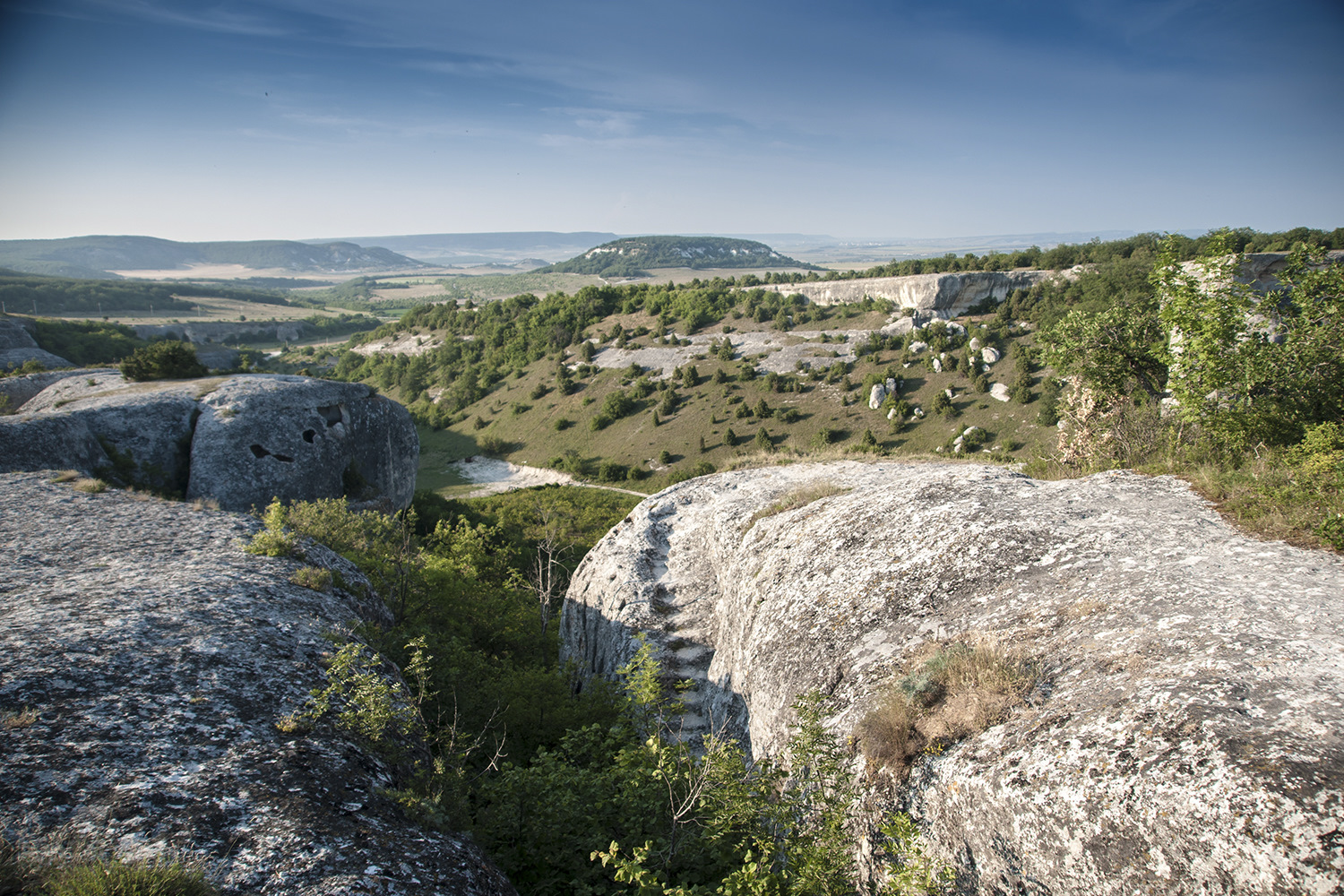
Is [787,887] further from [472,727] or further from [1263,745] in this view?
[472,727]

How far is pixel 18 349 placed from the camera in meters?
52.0

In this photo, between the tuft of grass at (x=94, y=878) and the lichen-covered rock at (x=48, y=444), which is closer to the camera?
the tuft of grass at (x=94, y=878)

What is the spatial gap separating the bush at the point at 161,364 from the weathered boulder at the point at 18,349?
23.8 m

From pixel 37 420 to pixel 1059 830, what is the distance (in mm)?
30133

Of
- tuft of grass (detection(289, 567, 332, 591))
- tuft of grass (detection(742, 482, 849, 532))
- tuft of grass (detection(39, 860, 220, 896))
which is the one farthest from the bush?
tuft of grass (detection(39, 860, 220, 896))

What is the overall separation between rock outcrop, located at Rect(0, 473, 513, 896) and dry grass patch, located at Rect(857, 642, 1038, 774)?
4.11 metres

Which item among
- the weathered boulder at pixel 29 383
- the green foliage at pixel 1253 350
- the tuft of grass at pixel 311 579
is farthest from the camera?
the weathered boulder at pixel 29 383

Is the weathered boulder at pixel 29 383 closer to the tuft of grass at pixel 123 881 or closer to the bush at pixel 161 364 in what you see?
the bush at pixel 161 364

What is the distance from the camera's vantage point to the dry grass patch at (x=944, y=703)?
6062 mm

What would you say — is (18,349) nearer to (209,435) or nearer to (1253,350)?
(209,435)

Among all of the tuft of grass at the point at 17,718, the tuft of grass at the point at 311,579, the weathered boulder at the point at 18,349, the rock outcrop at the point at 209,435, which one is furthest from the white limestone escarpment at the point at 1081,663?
the weathered boulder at the point at 18,349

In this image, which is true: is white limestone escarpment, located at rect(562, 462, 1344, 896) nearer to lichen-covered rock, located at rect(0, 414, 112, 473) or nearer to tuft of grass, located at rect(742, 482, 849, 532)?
tuft of grass, located at rect(742, 482, 849, 532)

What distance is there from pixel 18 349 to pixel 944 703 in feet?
248

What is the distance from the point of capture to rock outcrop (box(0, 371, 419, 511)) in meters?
22.0
